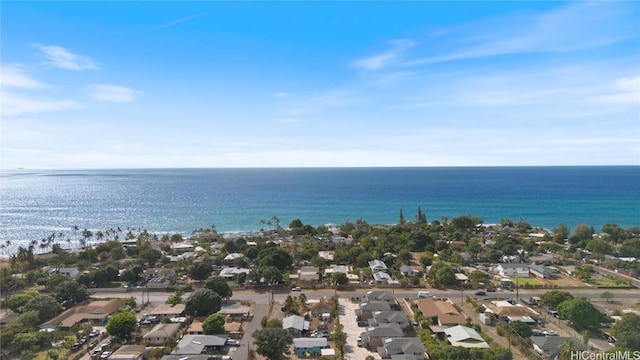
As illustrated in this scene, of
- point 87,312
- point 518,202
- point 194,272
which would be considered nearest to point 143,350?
point 87,312

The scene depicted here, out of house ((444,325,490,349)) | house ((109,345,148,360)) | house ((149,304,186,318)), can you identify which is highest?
house ((444,325,490,349))

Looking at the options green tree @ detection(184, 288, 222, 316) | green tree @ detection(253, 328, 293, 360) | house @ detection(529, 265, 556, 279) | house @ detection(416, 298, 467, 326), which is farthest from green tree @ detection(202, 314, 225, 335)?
house @ detection(529, 265, 556, 279)

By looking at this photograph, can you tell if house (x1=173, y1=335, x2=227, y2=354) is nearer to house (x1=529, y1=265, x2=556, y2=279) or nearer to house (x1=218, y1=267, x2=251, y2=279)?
house (x1=218, y1=267, x2=251, y2=279)

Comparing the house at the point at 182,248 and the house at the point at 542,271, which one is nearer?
the house at the point at 542,271

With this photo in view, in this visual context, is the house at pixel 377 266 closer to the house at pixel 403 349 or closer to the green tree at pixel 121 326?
the house at pixel 403 349

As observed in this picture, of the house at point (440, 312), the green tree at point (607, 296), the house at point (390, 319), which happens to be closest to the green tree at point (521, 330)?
the house at point (440, 312)
